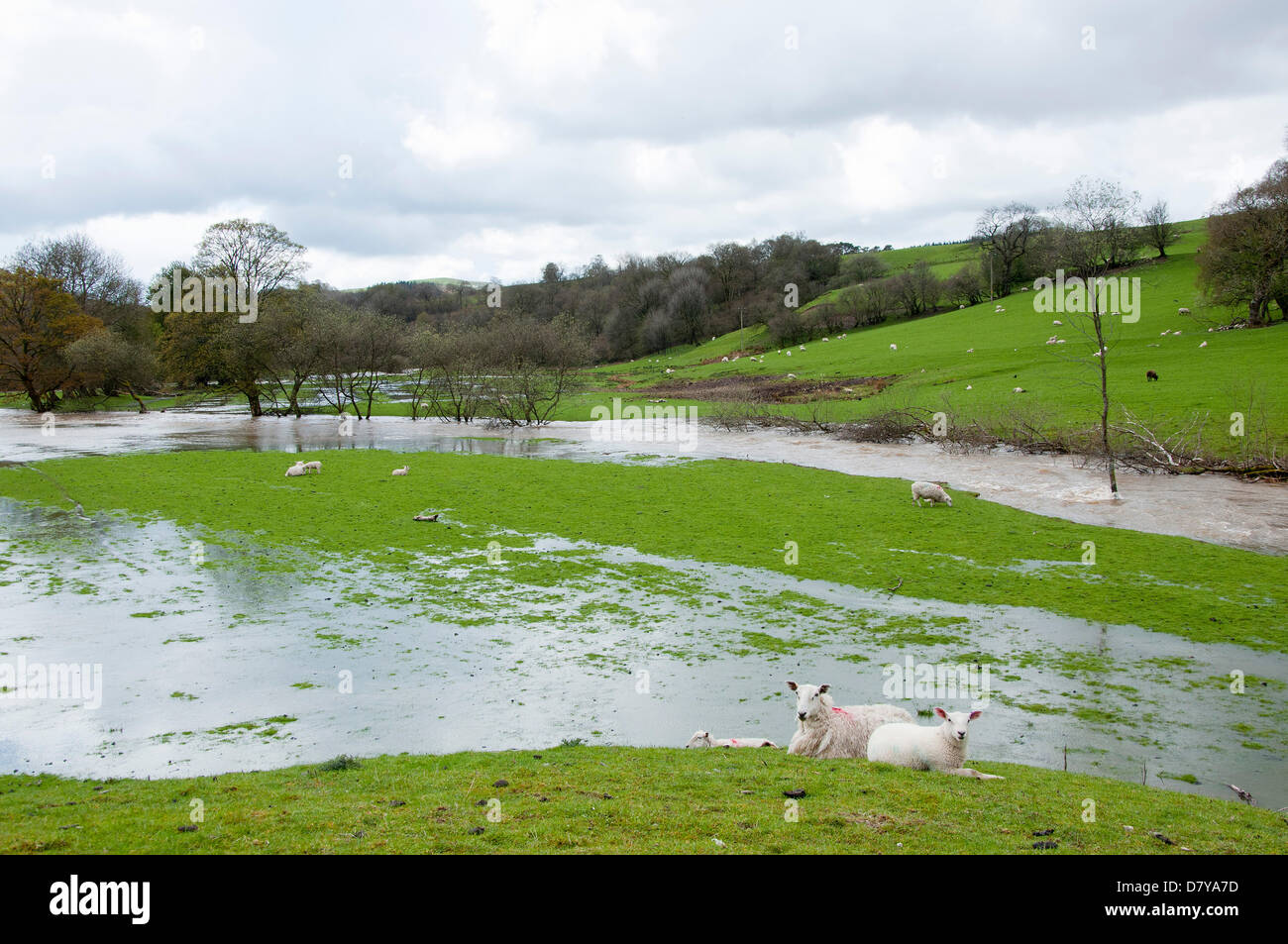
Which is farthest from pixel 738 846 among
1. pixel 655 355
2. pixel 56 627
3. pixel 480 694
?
pixel 655 355

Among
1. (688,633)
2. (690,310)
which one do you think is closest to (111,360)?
(688,633)

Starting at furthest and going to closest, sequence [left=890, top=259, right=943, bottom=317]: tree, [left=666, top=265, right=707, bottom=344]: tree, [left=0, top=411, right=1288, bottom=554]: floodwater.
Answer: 1. [left=666, top=265, right=707, bottom=344]: tree
2. [left=890, top=259, right=943, bottom=317]: tree
3. [left=0, top=411, right=1288, bottom=554]: floodwater

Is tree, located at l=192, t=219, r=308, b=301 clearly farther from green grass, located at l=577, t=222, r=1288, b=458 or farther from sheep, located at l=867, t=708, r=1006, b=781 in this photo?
sheep, located at l=867, t=708, r=1006, b=781

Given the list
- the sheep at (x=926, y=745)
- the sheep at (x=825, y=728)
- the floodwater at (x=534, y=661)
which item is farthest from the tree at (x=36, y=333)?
the sheep at (x=926, y=745)

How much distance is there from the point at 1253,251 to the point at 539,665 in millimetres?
60471

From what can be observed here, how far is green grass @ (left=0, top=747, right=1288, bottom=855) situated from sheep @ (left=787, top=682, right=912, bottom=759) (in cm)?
70

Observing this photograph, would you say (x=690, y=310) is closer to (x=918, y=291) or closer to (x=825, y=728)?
(x=918, y=291)

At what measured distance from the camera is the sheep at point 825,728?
9805 millimetres

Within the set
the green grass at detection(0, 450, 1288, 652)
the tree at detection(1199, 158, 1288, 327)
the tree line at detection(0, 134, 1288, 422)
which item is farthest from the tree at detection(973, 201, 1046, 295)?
the green grass at detection(0, 450, 1288, 652)

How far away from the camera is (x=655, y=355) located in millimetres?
114312

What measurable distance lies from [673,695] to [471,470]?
886 inches

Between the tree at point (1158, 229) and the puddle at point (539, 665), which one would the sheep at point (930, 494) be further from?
the tree at point (1158, 229)

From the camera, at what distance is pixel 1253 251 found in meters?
52.3

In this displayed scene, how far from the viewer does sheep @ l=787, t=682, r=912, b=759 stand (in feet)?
32.2
